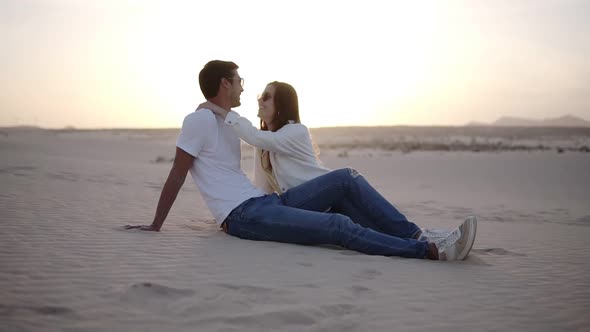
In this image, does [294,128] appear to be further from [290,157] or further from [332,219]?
[332,219]

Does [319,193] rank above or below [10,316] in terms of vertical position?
above

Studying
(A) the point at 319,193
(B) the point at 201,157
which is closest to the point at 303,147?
(A) the point at 319,193

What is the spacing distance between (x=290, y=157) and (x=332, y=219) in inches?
32.4

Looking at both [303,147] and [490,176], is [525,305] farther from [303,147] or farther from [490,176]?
[490,176]

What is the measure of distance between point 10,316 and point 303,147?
2.84 metres

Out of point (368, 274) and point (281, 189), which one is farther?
point (281, 189)

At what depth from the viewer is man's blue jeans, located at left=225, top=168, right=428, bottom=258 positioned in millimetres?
4660

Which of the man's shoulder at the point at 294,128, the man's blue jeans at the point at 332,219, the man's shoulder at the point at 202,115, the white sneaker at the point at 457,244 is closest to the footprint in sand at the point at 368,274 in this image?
the man's blue jeans at the point at 332,219

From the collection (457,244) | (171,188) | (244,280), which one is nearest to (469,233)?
(457,244)

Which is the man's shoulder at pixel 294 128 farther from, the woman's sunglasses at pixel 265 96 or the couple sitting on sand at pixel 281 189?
the woman's sunglasses at pixel 265 96

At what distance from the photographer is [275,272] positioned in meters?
4.05

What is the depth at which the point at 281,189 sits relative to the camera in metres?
5.21

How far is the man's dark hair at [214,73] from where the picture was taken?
4.89 meters

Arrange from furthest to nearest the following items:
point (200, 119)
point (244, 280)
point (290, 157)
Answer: point (290, 157), point (200, 119), point (244, 280)
